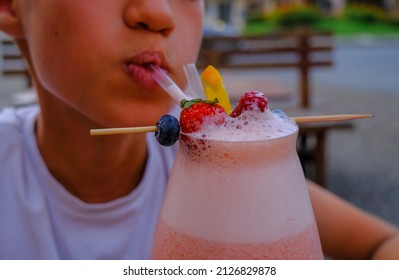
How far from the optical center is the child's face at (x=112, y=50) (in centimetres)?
81

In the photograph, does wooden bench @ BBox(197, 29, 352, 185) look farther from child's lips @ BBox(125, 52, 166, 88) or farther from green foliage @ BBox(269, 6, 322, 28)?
green foliage @ BBox(269, 6, 322, 28)

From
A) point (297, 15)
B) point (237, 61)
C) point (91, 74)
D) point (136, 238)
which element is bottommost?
point (297, 15)

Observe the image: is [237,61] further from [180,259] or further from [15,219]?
[180,259]

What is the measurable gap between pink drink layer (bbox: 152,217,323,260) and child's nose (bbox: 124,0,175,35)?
0.29 meters

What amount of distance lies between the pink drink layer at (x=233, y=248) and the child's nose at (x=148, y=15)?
29 cm

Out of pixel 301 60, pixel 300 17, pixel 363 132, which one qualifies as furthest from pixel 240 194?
pixel 300 17

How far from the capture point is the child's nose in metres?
0.80

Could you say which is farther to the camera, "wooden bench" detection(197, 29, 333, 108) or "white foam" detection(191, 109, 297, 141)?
"wooden bench" detection(197, 29, 333, 108)

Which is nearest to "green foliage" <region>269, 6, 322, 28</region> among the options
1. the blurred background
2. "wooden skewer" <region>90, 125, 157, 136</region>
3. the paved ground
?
the blurred background

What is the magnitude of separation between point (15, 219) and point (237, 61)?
263cm

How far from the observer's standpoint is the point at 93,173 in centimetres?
111

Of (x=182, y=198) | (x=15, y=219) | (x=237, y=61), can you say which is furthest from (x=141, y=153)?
(x=237, y=61)

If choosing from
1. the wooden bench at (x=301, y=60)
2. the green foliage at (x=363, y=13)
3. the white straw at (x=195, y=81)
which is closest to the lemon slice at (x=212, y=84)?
the white straw at (x=195, y=81)

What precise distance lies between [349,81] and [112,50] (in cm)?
718
